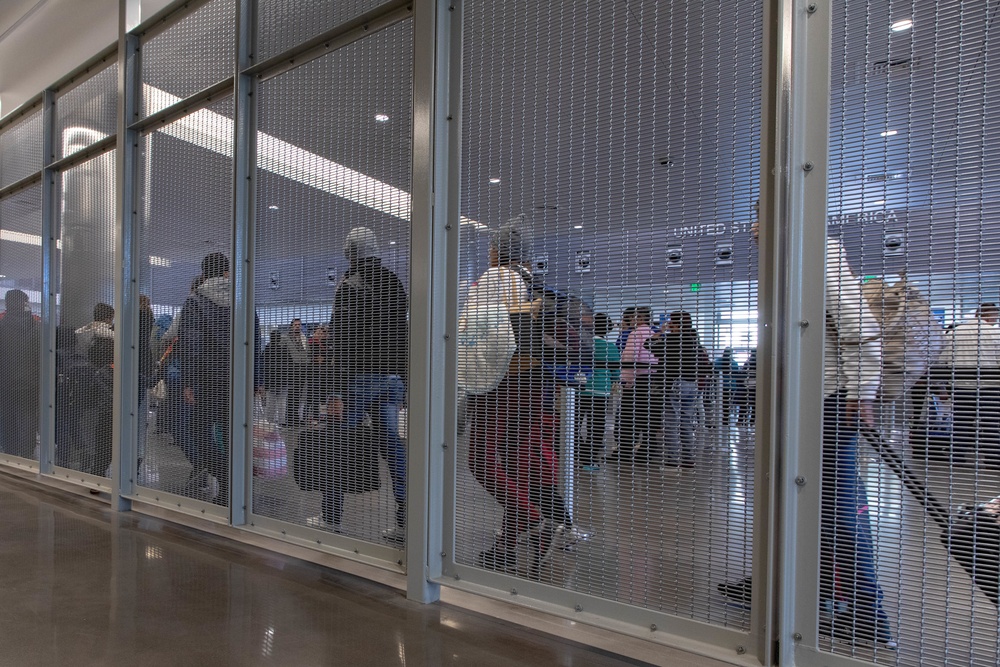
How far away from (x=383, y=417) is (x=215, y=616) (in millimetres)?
951

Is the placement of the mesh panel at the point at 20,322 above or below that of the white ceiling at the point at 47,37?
below

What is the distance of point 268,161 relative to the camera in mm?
3197

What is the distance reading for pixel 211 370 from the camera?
3.39 m

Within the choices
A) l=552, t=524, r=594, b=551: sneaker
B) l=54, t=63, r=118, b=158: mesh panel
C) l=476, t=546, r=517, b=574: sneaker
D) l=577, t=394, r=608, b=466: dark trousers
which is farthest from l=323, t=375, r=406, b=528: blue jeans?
l=54, t=63, r=118, b=158: mesh panel

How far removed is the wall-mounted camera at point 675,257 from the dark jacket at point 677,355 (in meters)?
0.21

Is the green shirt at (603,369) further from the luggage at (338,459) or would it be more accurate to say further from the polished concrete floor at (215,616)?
the luggage at (338,459)

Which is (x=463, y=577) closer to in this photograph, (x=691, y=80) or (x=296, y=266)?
(x=296, y=266)

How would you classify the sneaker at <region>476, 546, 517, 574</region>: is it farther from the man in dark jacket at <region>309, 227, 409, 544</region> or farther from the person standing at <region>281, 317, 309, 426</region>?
the person standing at <region>281, 317, 309, 426</region>

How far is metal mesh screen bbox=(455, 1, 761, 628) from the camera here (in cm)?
188

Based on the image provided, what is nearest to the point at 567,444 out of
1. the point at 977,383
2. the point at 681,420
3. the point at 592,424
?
the point at 592,424

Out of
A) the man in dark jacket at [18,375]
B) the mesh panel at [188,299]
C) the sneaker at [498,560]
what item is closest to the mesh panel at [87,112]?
the mesh panel at [188,299]

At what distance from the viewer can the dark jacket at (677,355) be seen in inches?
75.2

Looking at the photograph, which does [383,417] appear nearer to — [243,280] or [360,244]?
[360,244]

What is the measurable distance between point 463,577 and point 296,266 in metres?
1.63
